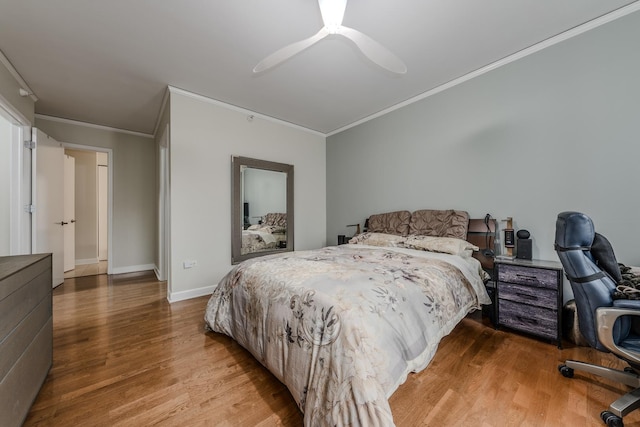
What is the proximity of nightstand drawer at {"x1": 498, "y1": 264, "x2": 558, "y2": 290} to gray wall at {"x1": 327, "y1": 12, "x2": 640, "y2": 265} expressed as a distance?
41 centimetres

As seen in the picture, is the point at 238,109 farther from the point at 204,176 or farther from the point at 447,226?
the point at 447,226

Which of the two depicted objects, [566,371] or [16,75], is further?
[16,75]

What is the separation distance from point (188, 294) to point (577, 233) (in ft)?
12.3

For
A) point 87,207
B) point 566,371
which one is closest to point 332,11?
point 566,371

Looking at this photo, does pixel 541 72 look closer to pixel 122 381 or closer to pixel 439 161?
pixel 439 161

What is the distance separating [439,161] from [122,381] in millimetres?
3665

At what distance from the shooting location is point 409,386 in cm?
154

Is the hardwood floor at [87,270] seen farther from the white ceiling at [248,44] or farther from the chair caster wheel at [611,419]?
the chair caster wheel at [611,419]

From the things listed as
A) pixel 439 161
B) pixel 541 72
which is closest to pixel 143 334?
pixel 439 161

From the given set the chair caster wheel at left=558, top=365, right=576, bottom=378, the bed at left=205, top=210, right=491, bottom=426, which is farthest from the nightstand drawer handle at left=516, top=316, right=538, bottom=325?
the chair caster wheel at left=558, top=365, right=576, bottom=378

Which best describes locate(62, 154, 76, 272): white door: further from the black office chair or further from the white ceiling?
the black office chair

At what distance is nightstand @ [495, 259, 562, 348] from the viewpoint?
198cm

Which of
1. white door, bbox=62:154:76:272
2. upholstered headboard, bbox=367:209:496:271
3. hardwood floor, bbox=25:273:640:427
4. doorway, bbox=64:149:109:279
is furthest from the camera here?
doorway, bbox=64:149:109:279

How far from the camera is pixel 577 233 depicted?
4.70 ft
